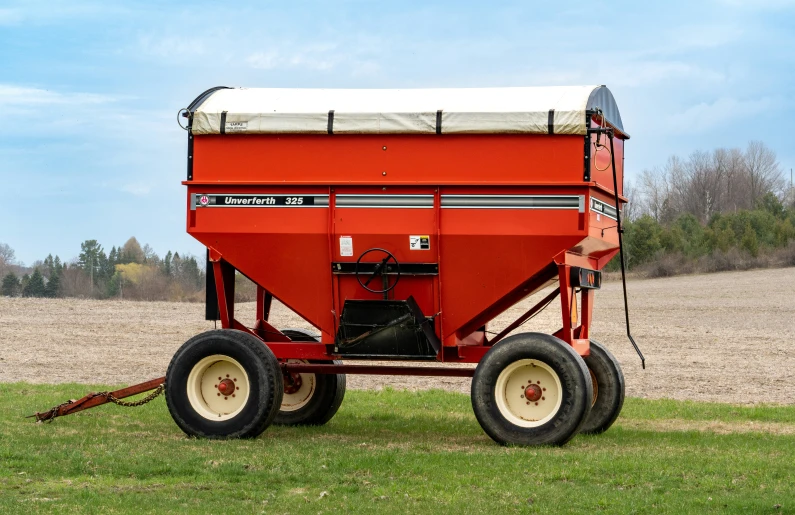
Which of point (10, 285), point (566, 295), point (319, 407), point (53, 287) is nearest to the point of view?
point (566, 295)

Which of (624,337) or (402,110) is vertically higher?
(402,110)

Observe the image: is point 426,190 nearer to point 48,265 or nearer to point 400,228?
point 400,228

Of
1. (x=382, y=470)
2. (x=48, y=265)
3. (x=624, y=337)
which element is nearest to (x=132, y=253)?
(x=48, y=265)

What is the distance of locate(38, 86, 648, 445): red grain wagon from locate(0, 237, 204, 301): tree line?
30.7m

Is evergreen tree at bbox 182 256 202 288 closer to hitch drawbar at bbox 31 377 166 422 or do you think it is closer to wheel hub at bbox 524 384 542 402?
hitch drawbar at bbox 31 377 166 422

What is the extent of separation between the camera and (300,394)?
13617mm

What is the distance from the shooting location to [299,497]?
8.39m

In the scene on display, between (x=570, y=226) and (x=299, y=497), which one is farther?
(x=570, y=226)

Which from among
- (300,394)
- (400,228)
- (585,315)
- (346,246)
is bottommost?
(300,394)

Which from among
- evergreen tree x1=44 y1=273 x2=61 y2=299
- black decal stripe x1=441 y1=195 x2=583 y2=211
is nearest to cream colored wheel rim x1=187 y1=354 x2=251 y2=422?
black decal stripe x1=441 y1=195 x2=583 y2=211

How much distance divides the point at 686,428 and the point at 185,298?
32.1 meters

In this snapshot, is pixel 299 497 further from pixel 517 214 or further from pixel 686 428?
pixel 686 428

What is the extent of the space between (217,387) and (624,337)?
1829 cm

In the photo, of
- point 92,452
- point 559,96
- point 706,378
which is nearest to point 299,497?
point 92,452
